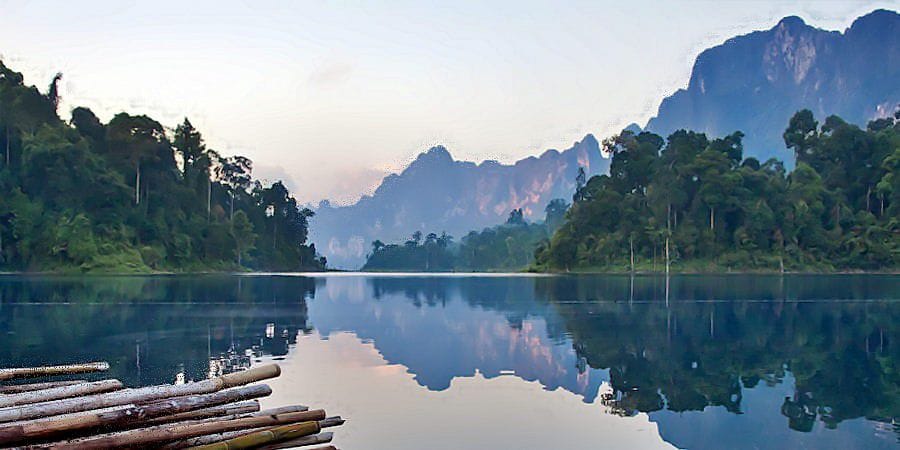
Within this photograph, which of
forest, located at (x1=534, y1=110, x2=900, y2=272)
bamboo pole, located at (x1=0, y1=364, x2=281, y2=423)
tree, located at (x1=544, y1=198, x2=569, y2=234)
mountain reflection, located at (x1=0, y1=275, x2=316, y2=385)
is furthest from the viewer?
tree, located at (x1=544, y1=198, x2=569, y2=234)

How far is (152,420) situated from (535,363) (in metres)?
14.7

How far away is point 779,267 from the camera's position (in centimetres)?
9900

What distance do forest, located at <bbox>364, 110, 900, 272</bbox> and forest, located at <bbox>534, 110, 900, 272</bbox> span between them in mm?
138

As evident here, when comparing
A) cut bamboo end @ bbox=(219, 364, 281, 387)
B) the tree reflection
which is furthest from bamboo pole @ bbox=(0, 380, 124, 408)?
the tree reflection

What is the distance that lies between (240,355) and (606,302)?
79.9 feet

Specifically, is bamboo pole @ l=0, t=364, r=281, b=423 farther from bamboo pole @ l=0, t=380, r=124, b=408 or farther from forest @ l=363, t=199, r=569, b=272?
forest @ l=363, t=199, r=569, b=272

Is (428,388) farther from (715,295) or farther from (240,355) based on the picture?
(715,295)

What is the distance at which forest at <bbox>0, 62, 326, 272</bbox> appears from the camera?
7812cm

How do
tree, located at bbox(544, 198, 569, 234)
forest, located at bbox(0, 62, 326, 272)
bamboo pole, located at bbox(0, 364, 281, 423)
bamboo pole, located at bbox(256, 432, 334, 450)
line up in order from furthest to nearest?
tree, located at bbox(544, 198, 569, 234), forest, located at bbox(0, 62, 326, 272), bamboo pole, located at bbox(256, 432, 334, 450), bamboo pole, located at bbox(0, 364, 281, 423)

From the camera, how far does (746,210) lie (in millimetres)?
100562

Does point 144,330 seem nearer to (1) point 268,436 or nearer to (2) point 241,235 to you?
(1) point 268,436

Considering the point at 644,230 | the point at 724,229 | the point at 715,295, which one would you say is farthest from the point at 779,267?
the point at 715,295

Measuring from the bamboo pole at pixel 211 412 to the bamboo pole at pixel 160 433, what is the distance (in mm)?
74

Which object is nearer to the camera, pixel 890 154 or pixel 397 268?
pixel 890 154
